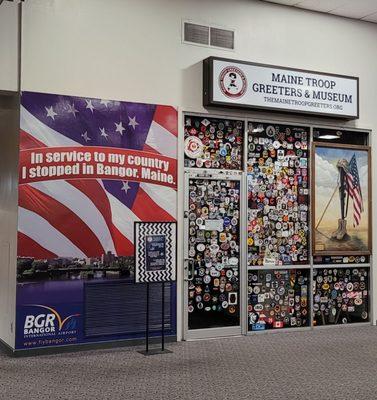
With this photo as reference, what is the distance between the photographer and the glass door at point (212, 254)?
729 centimetres

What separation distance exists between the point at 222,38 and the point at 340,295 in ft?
12.2

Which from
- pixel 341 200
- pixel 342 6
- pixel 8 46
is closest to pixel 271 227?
pixel 341 200

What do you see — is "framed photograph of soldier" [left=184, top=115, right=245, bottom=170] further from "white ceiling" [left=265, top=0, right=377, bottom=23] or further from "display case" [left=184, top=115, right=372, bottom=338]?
"white ceiling" [left=265, top=0, right=377, bottom=23]

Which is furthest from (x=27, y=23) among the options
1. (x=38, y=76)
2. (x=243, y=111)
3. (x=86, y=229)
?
(x=243, y=111)

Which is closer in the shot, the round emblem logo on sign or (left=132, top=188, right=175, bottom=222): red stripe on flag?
(left=132, top=188, right=175, bottom=222): red stripe on flag

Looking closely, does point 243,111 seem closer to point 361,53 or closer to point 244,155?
point 244,155

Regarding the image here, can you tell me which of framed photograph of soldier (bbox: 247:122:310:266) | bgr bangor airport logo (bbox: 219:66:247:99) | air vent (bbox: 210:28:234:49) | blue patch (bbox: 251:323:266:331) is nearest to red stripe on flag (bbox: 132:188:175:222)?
framed photograph of soldier (bbox: 247:122:310:266)

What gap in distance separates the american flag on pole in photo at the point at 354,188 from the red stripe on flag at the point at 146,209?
9.12 feet

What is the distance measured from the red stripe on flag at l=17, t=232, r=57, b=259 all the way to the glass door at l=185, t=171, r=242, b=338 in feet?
5.61

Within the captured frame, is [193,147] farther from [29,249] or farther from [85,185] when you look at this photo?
[29,249]

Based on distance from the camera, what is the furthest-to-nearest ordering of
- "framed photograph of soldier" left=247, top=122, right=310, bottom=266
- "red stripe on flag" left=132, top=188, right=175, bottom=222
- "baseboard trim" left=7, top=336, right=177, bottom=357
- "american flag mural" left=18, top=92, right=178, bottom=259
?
"framed photograph of soldier" left=247, top=122, right=310, bottom=266 → "red stripe on flag" left=132, top=188, right=175, bottom=222 → "american flag mural" left=18, top=92, right=178, bottom=259 → "baseboard trim" left=7, top=336, right=177, bottom=357

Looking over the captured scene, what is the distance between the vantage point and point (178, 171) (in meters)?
7.23

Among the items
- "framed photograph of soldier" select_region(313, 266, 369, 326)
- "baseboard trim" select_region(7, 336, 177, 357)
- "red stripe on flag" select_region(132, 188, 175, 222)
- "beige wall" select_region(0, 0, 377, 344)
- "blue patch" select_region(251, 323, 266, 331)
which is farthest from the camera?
"framed photograph of soldier" select_region(313, 266, 369, 326)

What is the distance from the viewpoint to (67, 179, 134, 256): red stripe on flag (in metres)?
6.63
